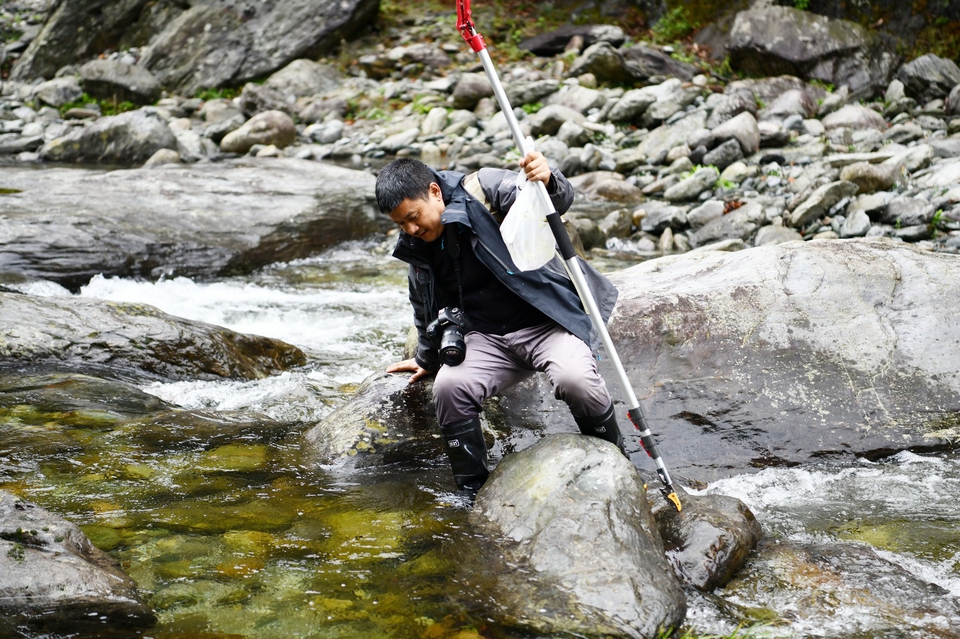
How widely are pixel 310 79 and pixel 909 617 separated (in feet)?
66.6

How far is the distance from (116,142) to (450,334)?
1361 cm

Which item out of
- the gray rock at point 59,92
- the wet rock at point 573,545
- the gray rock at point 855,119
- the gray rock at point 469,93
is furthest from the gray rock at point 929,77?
the gray rock at point 59,92

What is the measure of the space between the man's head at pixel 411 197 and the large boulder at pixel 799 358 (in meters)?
1.71

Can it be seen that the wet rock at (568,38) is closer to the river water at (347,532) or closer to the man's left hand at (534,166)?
the river water at (347,532)

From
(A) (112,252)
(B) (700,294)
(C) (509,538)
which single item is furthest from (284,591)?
(A) (112,252)

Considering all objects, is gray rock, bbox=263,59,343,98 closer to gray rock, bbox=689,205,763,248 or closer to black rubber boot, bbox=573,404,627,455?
gray rock, bbox=689,205,763,248

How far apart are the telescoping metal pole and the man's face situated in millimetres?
507

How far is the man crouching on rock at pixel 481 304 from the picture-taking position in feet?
13.2

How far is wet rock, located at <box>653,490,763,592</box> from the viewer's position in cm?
350

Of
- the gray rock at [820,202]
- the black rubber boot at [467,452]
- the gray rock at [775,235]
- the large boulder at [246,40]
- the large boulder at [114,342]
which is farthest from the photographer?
the large boulder at [246,40]

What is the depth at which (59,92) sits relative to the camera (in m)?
21.5

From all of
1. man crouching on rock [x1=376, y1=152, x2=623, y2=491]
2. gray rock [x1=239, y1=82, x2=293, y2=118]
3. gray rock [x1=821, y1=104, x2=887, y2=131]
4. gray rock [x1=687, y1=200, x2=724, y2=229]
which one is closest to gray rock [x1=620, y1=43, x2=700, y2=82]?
gray rock [x1=821, y1=104, x2=887, y2=131]

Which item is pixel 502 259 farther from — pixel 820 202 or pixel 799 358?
pixel 820 202

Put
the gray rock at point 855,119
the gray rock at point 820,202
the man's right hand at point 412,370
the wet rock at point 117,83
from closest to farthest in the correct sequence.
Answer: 1. the man's right hand at point 412,370
2. the gray rock at point 820,202
3. the gray rock at point 855,119
4. the wet rock at point 117,83
